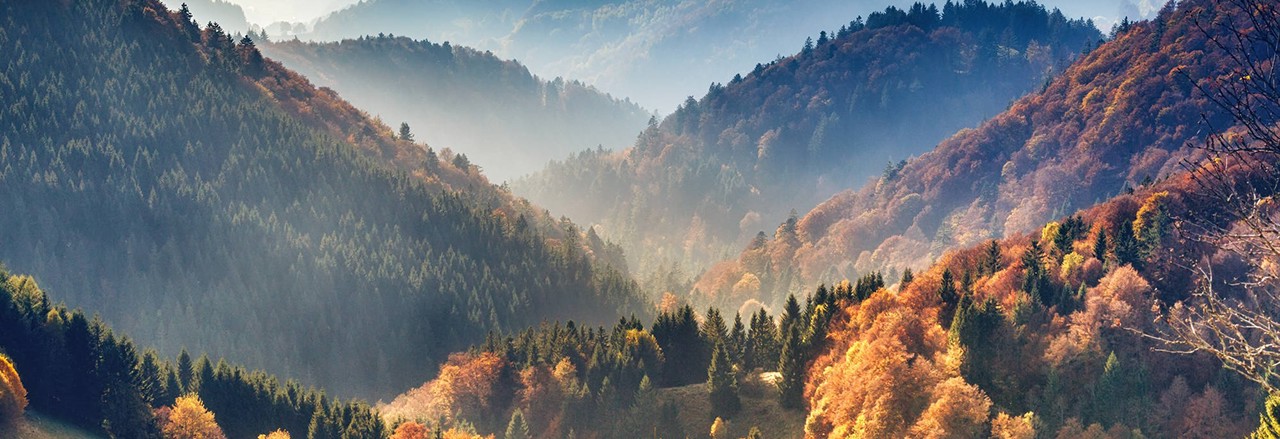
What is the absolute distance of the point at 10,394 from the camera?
82.1m

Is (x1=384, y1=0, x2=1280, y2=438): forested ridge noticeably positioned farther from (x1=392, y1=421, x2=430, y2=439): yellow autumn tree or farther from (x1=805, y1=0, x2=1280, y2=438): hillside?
(x1=392, y1=421, x2=430, y2=439): yellow autumn tree

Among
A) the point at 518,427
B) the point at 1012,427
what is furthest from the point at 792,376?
the point at 518,427

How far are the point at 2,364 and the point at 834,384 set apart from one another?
82610mm

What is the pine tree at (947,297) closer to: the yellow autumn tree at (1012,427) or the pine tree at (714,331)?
the yellow autumn tree at (1012,427)

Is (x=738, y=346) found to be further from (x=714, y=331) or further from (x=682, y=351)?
(x=682, y=351)

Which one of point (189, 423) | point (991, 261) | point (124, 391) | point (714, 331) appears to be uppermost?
point (124, 391)

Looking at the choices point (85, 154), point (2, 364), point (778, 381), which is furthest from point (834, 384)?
point (85, 154)

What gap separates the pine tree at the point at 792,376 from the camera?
99.8 m

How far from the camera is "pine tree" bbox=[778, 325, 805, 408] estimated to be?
99.8 metres

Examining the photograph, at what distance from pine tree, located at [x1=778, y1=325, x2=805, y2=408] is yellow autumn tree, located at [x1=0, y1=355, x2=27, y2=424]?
79.2 meters

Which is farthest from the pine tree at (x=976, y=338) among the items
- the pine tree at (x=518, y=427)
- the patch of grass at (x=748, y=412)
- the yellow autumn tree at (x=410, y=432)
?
the yellow autumn tree at (x=410, y=432)

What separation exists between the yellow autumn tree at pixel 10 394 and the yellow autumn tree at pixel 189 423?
13.8 m

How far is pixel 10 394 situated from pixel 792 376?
264ft

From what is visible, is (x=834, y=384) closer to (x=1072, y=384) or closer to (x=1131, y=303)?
(x=1072, y=384)
